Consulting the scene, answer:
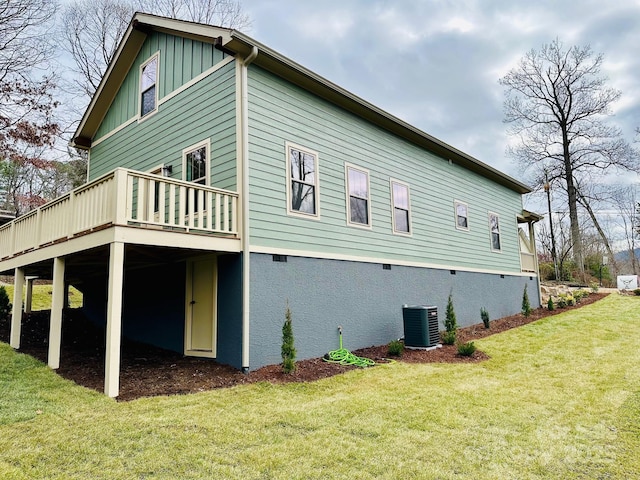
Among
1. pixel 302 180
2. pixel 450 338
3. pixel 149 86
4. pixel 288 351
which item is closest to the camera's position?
pixel 288 351

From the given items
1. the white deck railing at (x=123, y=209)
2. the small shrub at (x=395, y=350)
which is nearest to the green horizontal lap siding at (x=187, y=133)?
the white deck railing at (x=123, y=209)

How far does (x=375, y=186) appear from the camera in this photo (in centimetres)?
984

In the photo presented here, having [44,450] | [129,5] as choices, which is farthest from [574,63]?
[44,450]

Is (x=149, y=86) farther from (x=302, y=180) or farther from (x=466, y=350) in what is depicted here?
(x=466, y=350)

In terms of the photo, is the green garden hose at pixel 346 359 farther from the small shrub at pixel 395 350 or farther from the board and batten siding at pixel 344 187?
the board and batten siding at pixel 344 187

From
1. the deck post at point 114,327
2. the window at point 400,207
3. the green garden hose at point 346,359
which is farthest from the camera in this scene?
the window at point 400,207

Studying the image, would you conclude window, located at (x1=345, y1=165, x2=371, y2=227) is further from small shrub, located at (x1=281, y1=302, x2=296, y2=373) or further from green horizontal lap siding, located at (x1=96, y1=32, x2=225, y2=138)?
green horizontal lap siding, located at (x1=96, y1=32, x2=225, y2=138)

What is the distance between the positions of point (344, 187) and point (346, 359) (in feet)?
11.8

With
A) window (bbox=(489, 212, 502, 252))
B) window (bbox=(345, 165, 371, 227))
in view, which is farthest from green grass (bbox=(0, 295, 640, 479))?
window (bbox=(489, 212, 502, 252))

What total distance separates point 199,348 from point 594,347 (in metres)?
8.06

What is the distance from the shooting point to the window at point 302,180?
7.82m

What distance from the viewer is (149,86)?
9.84 m

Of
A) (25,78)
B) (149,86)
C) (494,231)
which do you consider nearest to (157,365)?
(149,86)

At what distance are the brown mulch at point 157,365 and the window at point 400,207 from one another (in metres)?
2.98
